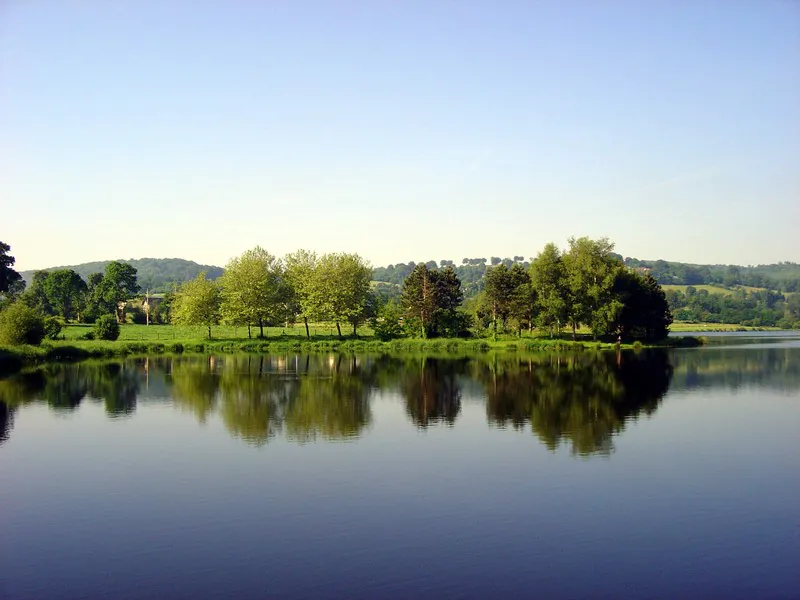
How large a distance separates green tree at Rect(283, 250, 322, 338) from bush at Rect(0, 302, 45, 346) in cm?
3467

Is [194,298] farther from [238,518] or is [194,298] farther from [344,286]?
[238,518]

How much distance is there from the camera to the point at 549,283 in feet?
318

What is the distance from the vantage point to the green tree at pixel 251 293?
313ft

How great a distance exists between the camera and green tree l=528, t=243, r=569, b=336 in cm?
9519

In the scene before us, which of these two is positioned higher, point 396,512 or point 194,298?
point 194,298

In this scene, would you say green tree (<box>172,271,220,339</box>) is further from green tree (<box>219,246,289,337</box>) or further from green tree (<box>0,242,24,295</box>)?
green tree (<box>0,242,24,295</box>)

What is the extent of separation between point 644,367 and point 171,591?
59.1 meters

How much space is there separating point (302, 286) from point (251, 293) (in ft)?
26.3

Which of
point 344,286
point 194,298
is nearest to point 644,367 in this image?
point 344,286

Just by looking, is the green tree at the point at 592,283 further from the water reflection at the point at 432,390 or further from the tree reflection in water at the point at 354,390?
the water reflection at the point at 432,390

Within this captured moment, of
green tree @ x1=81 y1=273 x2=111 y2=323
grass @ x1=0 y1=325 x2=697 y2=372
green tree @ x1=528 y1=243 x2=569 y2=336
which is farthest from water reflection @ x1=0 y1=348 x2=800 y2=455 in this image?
green tree @ x1=81 y1=273 x2=111 y2=323

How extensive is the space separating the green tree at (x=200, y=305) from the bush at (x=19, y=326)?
24096 mm

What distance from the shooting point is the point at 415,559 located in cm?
1816

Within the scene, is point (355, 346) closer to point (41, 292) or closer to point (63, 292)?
point (63, 292)
